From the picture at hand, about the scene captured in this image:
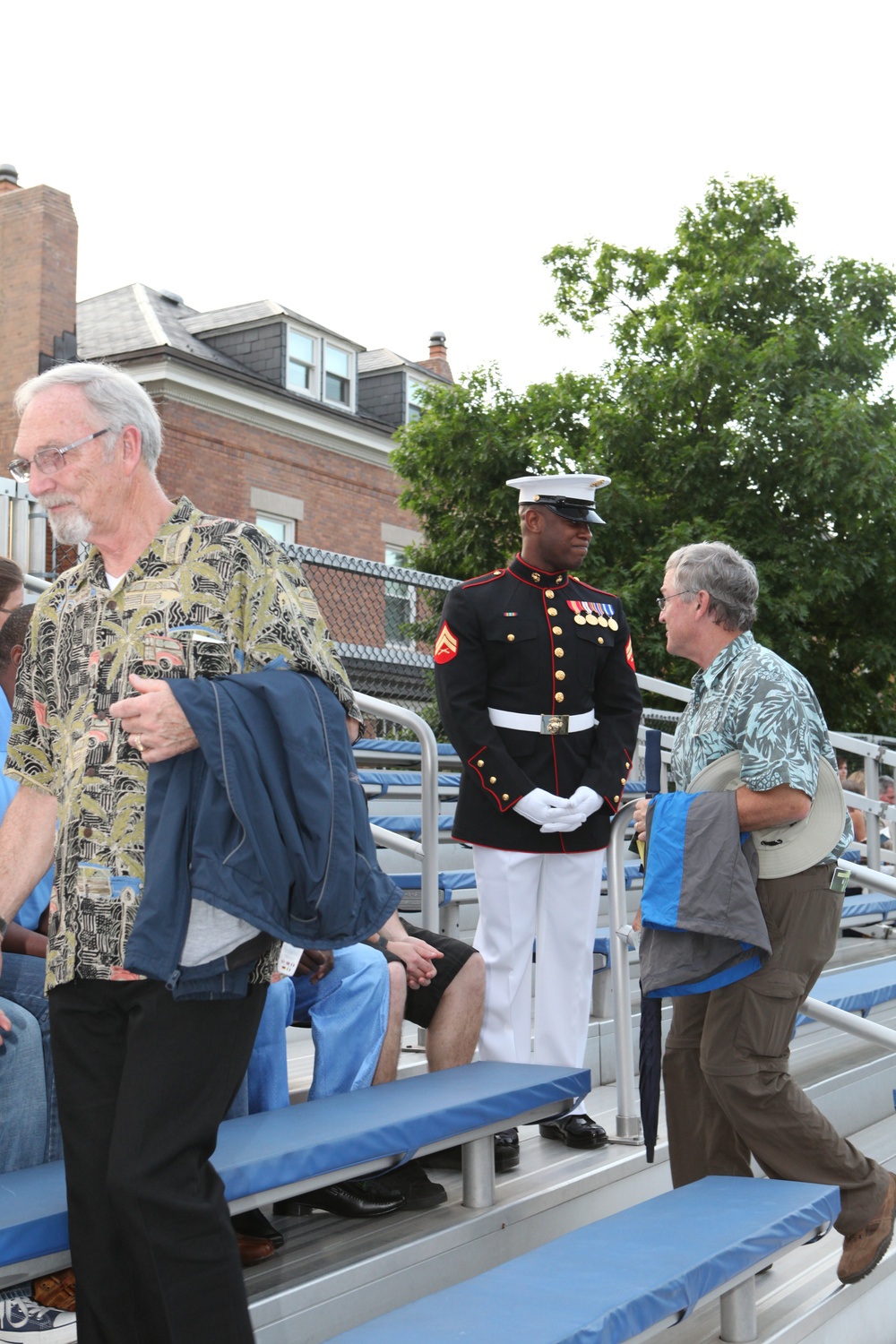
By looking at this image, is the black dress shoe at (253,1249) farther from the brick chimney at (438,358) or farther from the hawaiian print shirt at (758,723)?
the brick chimney at (438,358)

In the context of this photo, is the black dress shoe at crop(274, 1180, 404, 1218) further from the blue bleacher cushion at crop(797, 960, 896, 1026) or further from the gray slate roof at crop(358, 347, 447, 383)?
the gray slate roof at crop(358, 347, 447, 383)

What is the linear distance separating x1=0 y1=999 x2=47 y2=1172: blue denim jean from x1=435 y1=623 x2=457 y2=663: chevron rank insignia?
1.84 metres

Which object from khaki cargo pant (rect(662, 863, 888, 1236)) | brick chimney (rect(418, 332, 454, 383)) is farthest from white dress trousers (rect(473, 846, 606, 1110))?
brick chimney (rect(418, 332, 454, 383))

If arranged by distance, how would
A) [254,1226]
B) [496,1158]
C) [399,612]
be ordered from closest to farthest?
[254,1226], [496,1158], [399,612]

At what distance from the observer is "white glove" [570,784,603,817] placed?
12.2 ft

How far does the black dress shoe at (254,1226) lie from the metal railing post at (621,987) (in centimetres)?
122

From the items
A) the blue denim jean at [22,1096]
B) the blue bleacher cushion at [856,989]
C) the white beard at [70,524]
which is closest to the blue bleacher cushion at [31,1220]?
the blue denim jean at [22,1096]

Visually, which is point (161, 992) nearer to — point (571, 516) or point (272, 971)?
point (272, 971)

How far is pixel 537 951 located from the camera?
3.79 meters

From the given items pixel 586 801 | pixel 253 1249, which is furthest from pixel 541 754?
pixel 253 1249

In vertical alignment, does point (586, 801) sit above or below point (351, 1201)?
above

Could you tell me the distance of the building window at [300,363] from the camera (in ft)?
66.4

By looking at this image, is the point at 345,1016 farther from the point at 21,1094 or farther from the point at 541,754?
the point at 541,754

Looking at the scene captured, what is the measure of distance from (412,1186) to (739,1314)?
755 mm
